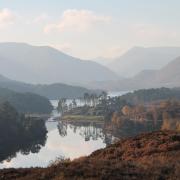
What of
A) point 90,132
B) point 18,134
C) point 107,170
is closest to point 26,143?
point 18,134

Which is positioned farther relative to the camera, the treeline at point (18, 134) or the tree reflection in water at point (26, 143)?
the treeline at point (18, 134)

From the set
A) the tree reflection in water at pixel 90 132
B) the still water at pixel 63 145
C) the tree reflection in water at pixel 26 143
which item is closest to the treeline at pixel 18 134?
the tree reflection in water at pixel 26 143

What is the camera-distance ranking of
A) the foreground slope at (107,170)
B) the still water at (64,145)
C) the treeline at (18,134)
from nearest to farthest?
the foreground slope at (107,170), the still water at (64,145), the treeline at (18,134)

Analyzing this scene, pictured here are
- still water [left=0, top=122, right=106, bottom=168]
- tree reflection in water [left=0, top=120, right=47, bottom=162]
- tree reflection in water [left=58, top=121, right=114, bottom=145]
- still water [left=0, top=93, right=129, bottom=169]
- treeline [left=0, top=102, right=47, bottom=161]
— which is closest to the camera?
still water [left=0, top=122, right=106, bottom=168]

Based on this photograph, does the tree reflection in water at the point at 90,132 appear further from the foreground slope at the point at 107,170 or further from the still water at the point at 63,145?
the foreground slope at the point at 107,170

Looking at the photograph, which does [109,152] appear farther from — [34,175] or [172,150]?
[34,175]

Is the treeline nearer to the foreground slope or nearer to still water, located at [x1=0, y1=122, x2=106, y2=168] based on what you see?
still water, located at [x1=0, y1=122, x2=106, y2=168]

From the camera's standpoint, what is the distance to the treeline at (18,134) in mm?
128988

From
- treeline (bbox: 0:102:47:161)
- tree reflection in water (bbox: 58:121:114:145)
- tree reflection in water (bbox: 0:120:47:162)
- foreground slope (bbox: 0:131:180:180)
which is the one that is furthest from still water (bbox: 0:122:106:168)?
foreground slope (bbox: 0:131:180:180)

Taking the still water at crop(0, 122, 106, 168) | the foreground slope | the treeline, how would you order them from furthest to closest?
1. the treeline
2. the still water at crop(0, 122, 106, 168)
3. the foreground slope

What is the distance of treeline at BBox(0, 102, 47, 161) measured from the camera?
128988 millimetres

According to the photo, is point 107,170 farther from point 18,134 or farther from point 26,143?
point 18,134

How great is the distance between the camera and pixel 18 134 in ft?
485

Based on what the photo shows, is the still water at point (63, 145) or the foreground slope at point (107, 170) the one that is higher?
the foreground slope at point (107, 170)
